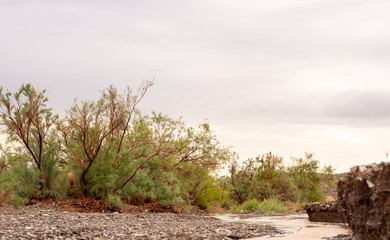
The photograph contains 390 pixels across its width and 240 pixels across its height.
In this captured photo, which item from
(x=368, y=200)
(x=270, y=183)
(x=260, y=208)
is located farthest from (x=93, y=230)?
(x=270, y=183)

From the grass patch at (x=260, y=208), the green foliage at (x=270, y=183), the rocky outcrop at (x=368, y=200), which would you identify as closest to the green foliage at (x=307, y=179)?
the green foliage at (x=270, y=183)

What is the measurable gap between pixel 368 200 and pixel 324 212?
7.51 metres

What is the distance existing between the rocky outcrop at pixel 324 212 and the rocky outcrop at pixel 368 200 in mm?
6268

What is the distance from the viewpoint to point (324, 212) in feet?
45.0

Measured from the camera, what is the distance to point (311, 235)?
10039mm

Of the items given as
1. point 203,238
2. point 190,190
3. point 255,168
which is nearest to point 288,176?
point 255,168

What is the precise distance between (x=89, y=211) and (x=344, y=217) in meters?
8.87

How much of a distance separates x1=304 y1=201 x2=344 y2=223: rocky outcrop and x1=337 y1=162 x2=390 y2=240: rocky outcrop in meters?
6.27

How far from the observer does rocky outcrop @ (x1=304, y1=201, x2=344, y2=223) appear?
13.3m

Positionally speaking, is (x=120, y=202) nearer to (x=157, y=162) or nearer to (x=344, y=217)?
(x=157, y=162)

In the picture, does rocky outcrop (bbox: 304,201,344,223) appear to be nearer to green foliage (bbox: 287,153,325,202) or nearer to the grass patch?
the grass patch

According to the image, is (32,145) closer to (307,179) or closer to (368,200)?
(368,200)

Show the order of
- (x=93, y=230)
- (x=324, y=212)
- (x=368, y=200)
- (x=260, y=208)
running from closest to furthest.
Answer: (x=368, y=200) < (x=93, y=230) < (x=324, y=212) < (x=260, y=208)

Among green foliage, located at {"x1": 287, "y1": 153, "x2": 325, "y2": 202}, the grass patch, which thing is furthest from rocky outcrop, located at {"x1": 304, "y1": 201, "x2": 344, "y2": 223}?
green foliage, located at {"x1": 287, "y1": 153, "x2": 325, "y2": 202}
